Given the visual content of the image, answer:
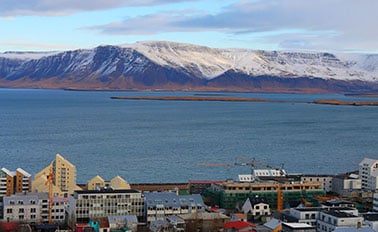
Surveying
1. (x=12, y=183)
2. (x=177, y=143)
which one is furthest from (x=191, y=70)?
(x=12, y=183)

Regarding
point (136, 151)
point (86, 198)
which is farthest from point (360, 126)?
point (86, 198)

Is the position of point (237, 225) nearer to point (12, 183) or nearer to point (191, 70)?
point (12, 183)

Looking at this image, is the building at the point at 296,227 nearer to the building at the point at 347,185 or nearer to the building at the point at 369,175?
the building at the point at 347,185

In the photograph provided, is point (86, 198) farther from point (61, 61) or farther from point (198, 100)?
point (61, 61)

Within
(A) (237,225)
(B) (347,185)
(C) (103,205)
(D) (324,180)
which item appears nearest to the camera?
(A) (237,225)

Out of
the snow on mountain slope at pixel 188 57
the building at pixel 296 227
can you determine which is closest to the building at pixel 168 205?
the building at pixel 296 227

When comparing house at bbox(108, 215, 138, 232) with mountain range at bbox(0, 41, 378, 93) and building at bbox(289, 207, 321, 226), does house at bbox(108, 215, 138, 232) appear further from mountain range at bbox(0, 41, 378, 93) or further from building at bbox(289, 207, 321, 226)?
mountain range at bbox(0, 41, 378, 93)
